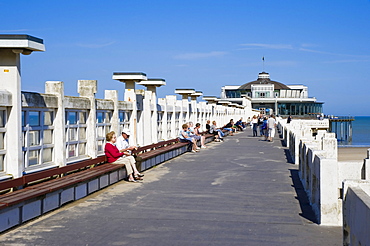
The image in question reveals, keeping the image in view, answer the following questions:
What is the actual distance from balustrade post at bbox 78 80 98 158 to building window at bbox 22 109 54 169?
6.29ft

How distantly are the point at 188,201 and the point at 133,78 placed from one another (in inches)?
263

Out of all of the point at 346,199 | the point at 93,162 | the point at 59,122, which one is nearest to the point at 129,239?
the point at 346,199

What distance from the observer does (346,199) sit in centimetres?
582

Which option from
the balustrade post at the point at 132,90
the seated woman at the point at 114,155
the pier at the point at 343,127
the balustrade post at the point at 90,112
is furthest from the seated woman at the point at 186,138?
Answer: the pier at the point at 343,127

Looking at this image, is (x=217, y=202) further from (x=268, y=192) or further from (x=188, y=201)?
(x=268, y=192)

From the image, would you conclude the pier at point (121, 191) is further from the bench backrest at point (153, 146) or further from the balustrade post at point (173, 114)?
the balustrade post at point (173, 114)

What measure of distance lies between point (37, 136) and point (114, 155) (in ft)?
9.28

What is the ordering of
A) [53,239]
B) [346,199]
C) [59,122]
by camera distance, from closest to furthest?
[346,199] < [53,239] < [59,122]

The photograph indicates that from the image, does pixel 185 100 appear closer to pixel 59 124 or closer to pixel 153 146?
pixel 153 146

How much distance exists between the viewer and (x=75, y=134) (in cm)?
1184

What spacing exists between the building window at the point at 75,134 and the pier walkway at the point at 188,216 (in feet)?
3.99

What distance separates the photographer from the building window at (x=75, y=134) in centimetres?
1139

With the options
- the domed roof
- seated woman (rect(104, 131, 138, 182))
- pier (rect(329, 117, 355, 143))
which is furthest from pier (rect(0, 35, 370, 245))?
the domed roof

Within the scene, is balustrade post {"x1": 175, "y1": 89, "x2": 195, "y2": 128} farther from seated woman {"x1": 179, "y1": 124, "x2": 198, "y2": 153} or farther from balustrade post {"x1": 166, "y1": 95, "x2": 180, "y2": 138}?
seated woman {"x1": 179, "y1": 124, "x2": 198, "y2": 153}
